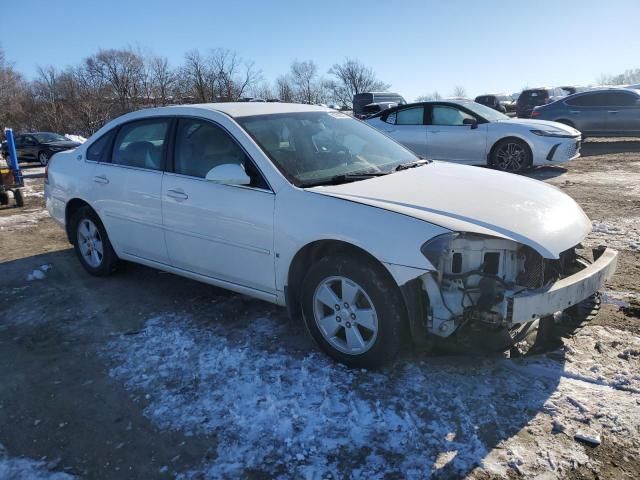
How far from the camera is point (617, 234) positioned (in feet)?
18.5

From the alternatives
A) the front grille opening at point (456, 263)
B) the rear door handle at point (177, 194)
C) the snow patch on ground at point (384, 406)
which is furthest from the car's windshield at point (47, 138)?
the front grille opening at point (456, 263)

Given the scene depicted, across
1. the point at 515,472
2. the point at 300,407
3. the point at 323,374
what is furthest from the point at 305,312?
the point at 515,472

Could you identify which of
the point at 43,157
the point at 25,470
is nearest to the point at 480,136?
the point at 25,470

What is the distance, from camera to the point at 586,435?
252 centimetres

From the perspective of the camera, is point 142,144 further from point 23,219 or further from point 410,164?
point 23,219

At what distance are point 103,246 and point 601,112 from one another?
13814mm

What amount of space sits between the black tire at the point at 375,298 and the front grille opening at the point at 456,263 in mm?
336

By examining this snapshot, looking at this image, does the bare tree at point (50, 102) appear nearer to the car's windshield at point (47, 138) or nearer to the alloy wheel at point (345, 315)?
the car's windshield at point (47, 138)

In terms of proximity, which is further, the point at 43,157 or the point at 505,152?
the point at 43,157

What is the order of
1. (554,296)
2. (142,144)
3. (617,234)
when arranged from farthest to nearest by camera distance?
(617,234)
(142,144)
(554,296)

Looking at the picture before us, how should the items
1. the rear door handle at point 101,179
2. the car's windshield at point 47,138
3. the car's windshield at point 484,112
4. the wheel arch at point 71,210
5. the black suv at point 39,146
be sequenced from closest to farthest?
the rear door handle at point 101,179
the wheel arch at point 71,210
the car's windshield at point 484,112
the black suv at point 39,146
the car's windshield at point 47,138

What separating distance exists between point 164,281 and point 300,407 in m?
2.71

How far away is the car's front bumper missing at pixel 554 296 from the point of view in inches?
105

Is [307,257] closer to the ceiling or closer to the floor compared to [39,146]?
closer to the floor
